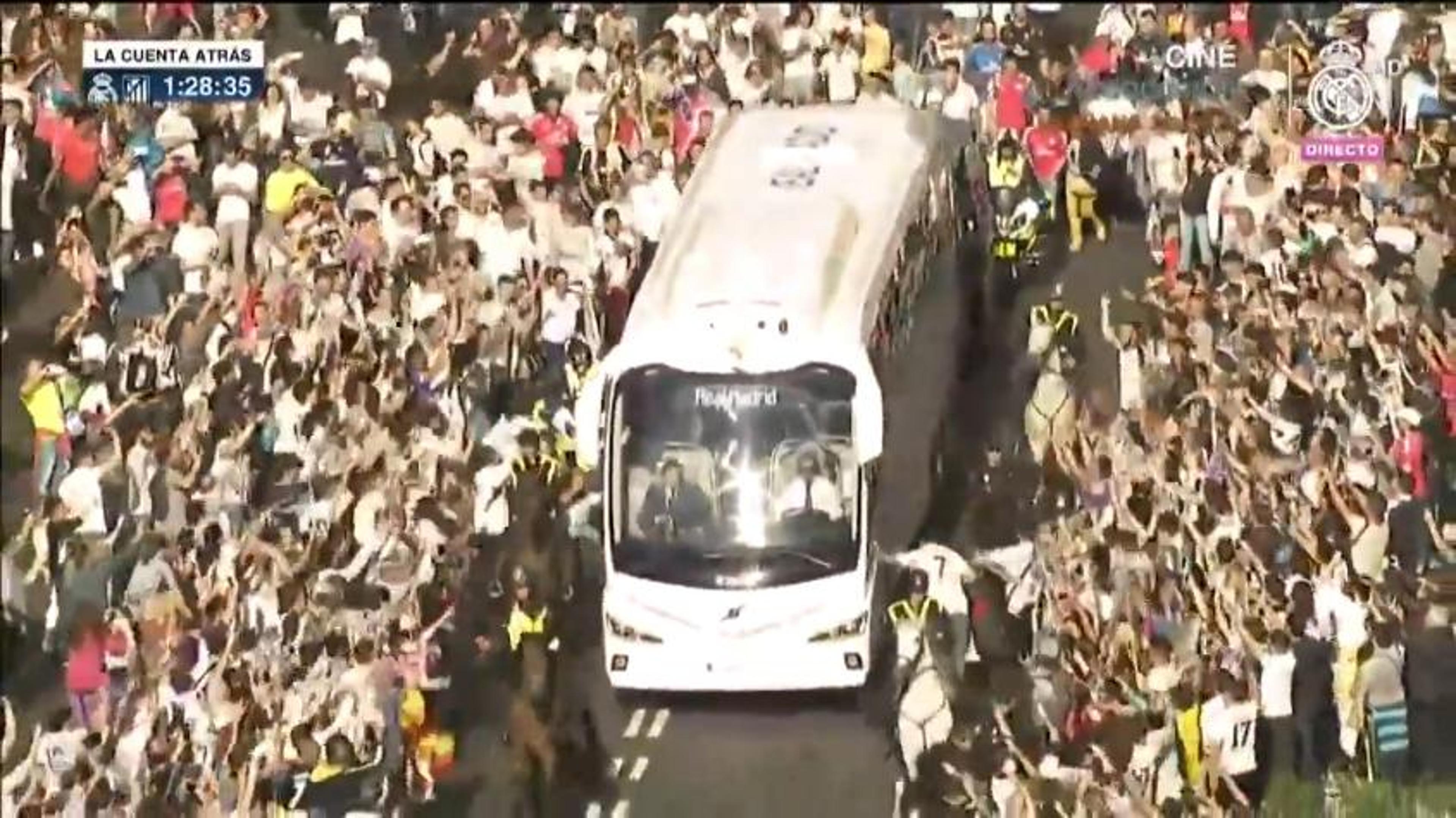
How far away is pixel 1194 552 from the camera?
7.12 meters

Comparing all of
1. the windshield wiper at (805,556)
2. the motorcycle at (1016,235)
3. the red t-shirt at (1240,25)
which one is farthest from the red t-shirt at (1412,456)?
the windshield wiper at (805,556)

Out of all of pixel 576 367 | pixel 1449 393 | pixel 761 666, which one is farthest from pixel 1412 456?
pixel 576 367

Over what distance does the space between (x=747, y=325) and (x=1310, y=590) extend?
194 cm

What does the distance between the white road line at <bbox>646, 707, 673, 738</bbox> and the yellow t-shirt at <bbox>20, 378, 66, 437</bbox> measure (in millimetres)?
2196

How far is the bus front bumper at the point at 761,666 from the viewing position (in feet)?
23.0

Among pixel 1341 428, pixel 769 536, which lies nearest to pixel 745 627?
pixel 769 536

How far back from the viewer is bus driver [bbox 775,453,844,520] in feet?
23.0

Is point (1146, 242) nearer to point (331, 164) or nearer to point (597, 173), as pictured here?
point (597, 173)

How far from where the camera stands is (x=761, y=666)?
7008 mm

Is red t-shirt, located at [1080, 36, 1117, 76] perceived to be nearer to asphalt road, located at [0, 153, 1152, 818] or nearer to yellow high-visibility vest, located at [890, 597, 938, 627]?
asphalt road, located at [0, 153, 1152, 818]

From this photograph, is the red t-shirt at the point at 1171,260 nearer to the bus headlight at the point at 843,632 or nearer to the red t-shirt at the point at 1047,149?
the red t-shirt at the point at 1047,149

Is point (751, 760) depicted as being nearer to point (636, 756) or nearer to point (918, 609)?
point (636, 756)
